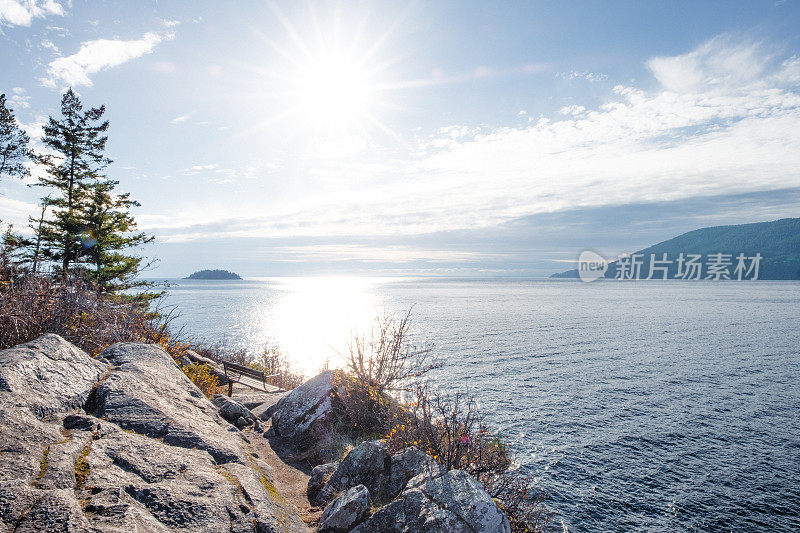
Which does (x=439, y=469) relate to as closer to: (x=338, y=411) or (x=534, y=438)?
(x=338, y=411)

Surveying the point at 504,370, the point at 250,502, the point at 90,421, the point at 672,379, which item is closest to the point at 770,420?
the point at 672,379

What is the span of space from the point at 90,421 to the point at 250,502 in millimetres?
2451

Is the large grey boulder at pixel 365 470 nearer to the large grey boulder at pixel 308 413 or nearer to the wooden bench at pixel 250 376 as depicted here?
the large grey boulder at pixel 308 413

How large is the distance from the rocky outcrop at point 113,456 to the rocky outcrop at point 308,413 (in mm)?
3541

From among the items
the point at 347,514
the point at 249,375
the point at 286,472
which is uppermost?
the point at 347,514

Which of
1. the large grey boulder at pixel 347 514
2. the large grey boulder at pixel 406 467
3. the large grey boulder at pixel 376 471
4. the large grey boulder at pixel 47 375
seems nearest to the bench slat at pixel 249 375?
the large grey boulder at pixel 376 471

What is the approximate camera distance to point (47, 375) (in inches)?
219

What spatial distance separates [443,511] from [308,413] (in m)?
6.42

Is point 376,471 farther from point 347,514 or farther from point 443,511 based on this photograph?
point 443,511

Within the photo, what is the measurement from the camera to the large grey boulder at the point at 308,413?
10.7 m

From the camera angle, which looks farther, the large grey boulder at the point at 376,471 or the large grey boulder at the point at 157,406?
the large grey boulder at the point at 376,471

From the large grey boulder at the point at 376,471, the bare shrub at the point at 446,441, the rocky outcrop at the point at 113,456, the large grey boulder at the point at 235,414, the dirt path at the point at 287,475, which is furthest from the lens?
the large grey boulder at the point at 235,414

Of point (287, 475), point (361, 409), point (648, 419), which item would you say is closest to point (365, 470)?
point (287, 475)

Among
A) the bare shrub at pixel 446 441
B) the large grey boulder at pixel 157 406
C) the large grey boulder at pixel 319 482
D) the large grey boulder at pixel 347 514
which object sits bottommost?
the large grey boulder at pixel 319 482
